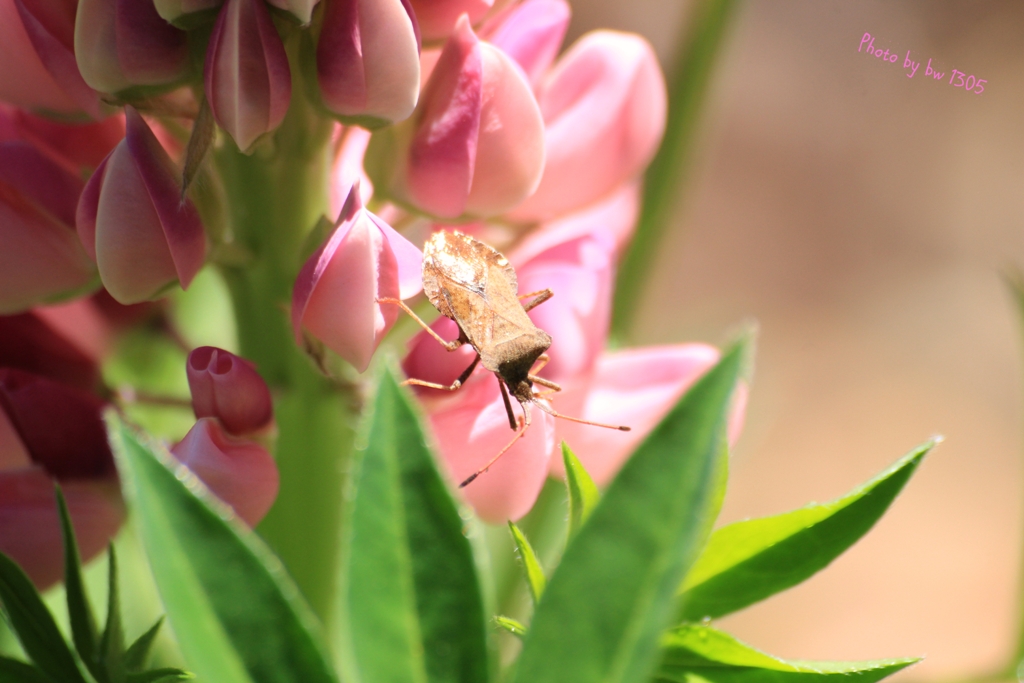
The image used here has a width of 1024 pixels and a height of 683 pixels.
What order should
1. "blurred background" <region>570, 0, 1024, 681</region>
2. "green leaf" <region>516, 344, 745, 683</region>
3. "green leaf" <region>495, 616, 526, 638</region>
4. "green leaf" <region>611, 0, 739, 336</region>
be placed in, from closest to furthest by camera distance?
1. "green leaf" <region>516, 344, 745, 683</region>
2. "green leaf" <region>495, 616, 526, 638</region>
3. "green leaf" <region>611, 0, 739, 336</region>
4. "blurred background" <region>570, 0, 1024, 681</region>

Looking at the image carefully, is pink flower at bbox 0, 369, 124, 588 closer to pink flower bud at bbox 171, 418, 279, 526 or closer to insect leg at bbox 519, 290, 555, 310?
pink flower bud at bbox 171, 418, 279, 526

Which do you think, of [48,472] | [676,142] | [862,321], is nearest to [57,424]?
[48,472]

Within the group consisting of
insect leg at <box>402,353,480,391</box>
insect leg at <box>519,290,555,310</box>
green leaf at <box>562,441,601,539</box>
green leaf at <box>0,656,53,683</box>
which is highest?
insect leg at <box>519,290,555,310</box>

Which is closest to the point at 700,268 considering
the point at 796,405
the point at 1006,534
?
the point at 796,405

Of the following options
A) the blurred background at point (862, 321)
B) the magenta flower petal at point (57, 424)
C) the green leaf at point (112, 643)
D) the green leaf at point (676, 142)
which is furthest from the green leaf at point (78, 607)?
the blurred background at point (862, 321)

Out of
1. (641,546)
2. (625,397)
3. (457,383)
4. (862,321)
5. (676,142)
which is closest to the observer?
(641,546)

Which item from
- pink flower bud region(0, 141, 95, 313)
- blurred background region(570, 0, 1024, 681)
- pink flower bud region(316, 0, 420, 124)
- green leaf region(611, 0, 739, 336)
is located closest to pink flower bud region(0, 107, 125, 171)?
pink flower bud region(0, 141, 95, 313)

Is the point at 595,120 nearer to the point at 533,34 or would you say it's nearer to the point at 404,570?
the point at 533,34

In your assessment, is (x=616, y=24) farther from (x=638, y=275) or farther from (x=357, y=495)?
(x=357, y=495)
